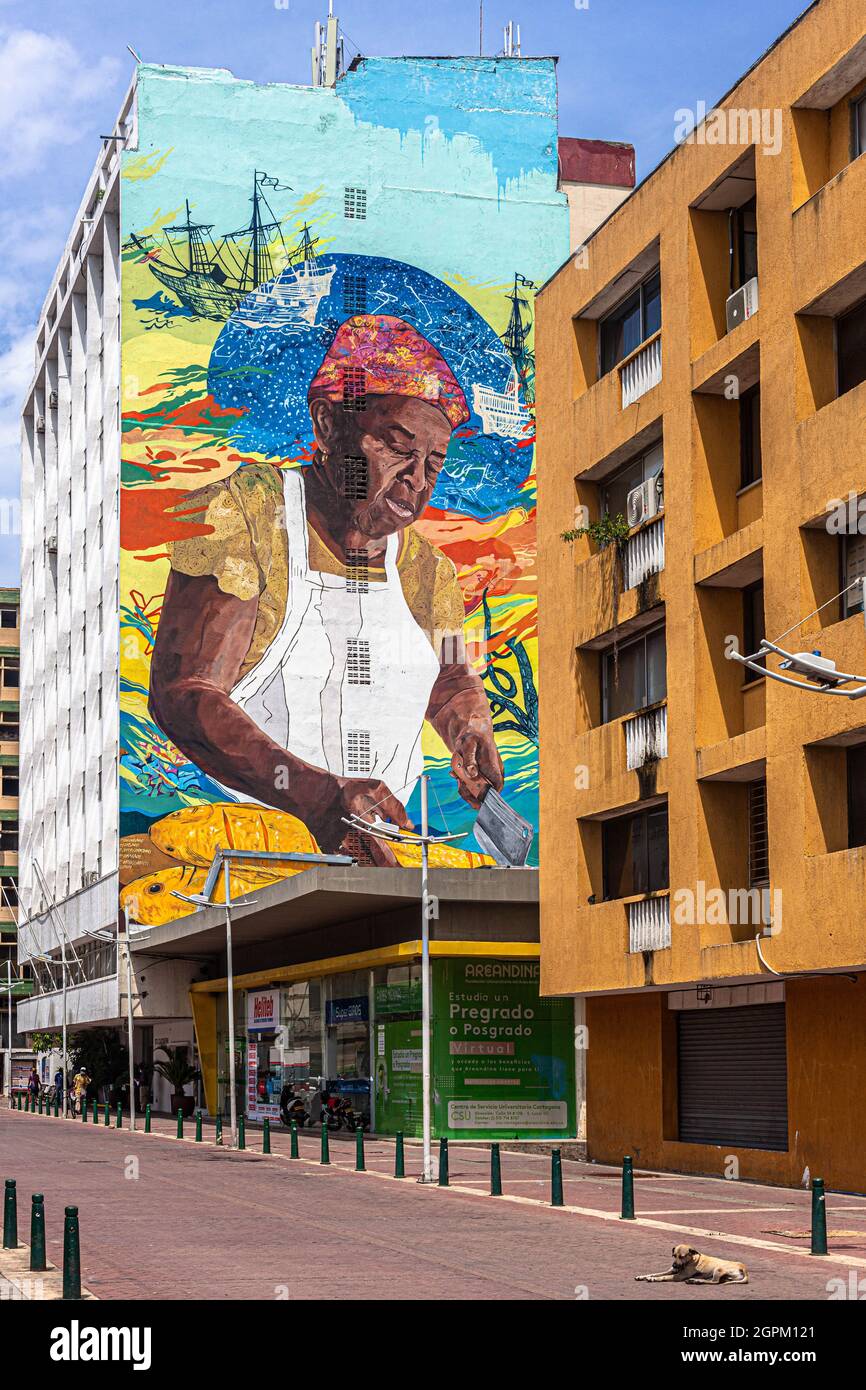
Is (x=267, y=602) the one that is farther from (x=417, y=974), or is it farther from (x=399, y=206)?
(x=417, y=974)

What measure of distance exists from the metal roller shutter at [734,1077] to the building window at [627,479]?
31.6ft

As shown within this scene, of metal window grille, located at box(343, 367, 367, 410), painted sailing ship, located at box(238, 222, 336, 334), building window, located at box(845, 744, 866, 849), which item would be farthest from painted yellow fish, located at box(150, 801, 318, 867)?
building window, located at box(845, 744, 866, 849)

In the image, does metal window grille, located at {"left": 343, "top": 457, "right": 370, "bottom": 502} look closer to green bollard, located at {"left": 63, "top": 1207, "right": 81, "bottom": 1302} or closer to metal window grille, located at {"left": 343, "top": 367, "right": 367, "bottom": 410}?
metal window grille, located at {"left": 343, "top": 367, "right": 367, "bottom": 410}

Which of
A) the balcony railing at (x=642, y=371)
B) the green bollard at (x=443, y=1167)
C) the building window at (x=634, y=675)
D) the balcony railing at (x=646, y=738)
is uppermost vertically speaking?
the balcony railing at (x=642, y=371)

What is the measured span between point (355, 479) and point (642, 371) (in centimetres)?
4258

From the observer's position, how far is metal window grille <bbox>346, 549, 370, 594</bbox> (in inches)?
2958

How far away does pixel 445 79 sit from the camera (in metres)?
80.3

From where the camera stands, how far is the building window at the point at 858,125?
89.6ft

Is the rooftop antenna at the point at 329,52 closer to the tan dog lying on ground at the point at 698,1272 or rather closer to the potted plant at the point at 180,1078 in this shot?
the potted plant at the point at 180,1078

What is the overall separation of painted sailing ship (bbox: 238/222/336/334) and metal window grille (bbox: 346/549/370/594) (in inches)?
374

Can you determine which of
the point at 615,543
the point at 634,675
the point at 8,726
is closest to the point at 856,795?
the point at 634,675

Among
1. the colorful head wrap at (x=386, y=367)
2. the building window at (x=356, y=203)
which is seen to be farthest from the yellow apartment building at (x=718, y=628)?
the building window at (x=356, y=203)

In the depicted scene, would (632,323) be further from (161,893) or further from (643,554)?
(161,893)

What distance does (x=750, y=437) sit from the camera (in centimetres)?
3081
